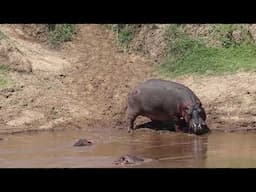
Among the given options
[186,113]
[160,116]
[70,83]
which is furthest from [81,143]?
[70,83]

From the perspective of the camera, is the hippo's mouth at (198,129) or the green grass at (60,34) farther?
the green grass at (60,34)

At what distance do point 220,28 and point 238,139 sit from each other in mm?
6048

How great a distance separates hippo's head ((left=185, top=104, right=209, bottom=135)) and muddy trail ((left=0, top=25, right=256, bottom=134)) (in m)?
0.62

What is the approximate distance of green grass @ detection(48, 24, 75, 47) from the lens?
16375 mm

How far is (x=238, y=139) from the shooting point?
10.2 meters

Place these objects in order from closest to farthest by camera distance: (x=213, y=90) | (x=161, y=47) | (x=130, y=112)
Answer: (x=130, y=112)
(x=213, y=90)
(x=161, y=47)

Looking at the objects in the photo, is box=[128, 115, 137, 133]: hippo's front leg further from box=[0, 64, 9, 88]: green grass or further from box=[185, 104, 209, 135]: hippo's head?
box=[0, 64, 9, 88]: green grass

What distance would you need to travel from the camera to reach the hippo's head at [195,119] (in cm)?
1054

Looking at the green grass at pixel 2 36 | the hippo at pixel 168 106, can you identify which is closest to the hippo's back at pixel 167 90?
the hippo at pixel 168 106

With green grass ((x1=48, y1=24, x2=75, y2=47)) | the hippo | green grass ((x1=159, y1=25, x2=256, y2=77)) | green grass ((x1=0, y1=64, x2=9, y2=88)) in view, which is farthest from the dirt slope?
the hippo

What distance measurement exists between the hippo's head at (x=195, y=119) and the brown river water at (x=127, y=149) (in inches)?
5.6

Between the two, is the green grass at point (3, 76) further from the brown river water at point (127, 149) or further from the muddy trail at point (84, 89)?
the brown river water at point (127, 149)
